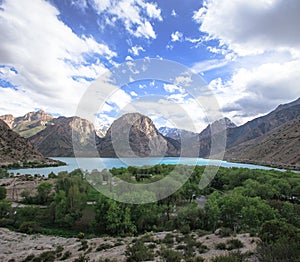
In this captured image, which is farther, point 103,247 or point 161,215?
point 161,215

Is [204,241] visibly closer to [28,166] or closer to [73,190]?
[73,190]

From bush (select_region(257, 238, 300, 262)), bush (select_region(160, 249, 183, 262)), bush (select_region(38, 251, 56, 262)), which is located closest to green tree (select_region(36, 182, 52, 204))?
bush (select_region(38, 251, 56, 262))

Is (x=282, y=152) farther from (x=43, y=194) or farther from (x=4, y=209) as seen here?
(x=4, y=209)

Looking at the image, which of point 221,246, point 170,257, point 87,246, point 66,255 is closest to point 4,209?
point 87,246

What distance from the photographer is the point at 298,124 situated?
4683 inches

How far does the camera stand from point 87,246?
1427 centimetres

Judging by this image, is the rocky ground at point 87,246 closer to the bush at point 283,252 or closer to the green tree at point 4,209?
the bush at point 283,252

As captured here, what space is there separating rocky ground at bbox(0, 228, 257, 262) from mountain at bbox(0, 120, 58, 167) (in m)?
81.4

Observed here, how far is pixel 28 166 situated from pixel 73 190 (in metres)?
77.7

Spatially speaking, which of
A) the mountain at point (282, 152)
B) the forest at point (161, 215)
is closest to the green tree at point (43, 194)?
the forest at point (161, 215)

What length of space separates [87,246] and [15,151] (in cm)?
10354

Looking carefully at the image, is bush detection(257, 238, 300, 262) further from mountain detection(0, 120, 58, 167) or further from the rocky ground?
mountain detection(0, 120, 58, 167)

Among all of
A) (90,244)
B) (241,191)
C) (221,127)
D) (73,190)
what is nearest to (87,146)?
(221,127)

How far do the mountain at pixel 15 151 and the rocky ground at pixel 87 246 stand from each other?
81359mm
